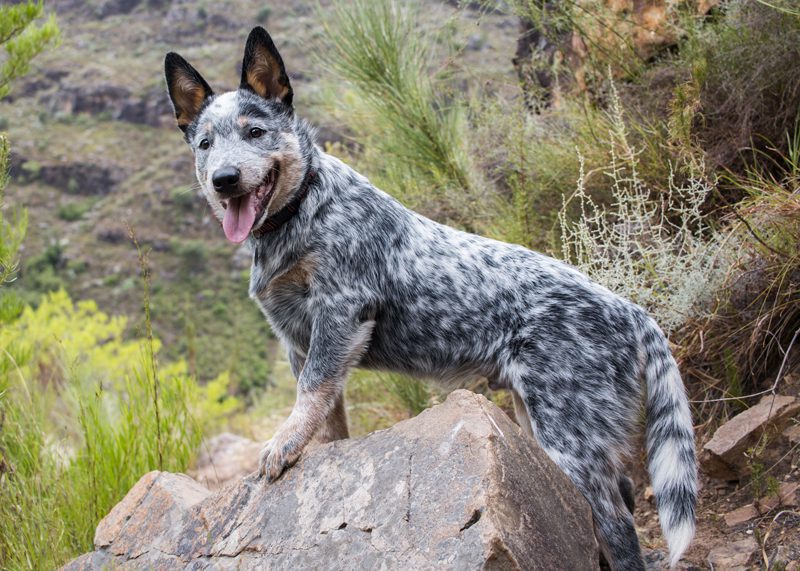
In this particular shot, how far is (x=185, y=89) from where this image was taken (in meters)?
3.48

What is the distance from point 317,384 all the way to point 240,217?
0.74m

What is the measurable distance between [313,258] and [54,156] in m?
32.5

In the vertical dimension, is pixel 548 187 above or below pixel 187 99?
below

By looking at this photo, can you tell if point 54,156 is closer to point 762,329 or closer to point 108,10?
point 108,10

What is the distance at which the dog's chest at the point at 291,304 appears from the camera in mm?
3205

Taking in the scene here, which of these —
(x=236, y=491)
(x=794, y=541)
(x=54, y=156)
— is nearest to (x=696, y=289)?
(x=794, y=541)

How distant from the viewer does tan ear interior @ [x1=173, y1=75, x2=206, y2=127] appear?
Result: 3.45m

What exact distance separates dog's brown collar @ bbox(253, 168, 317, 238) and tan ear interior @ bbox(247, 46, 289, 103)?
45 cm

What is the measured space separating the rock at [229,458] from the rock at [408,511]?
12.9 ft

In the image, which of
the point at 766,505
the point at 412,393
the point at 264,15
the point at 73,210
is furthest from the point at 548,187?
the point at 73,210

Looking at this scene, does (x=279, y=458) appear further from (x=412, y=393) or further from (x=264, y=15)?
(x=264, y=15)

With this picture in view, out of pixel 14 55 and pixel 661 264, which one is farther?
pixel 661 264

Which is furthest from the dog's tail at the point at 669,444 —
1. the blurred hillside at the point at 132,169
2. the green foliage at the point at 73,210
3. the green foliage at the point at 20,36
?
the green foliage at the point at 73,210

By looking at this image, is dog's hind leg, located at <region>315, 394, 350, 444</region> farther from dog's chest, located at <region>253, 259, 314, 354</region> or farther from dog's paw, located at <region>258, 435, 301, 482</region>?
dog's paw, located at <region>258, 435, 301, 482</region>
